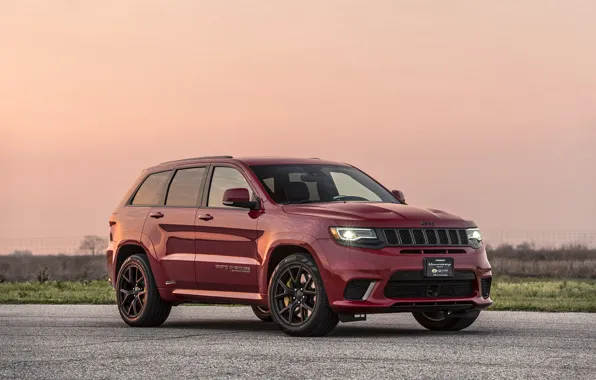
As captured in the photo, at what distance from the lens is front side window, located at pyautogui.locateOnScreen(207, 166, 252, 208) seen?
12.9 m

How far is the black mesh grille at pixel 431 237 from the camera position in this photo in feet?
38.3

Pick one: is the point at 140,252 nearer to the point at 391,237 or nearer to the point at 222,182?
the point at 222,182

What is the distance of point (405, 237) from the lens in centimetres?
1152

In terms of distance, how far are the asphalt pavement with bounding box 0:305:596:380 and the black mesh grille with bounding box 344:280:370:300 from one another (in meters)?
0.45

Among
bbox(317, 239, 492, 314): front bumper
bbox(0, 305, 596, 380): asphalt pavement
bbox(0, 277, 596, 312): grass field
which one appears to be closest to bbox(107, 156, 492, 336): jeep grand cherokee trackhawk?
bbox(317, 239, 492, 314): front bumper

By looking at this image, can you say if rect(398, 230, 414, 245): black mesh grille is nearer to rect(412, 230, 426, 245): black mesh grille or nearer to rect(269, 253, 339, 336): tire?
rect(412, 230, 426, 245): black mesh grille

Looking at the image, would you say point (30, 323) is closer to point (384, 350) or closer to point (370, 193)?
point (370, 193)

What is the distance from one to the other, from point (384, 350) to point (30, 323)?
6.23 meters

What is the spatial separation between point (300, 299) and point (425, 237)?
58.6 inches

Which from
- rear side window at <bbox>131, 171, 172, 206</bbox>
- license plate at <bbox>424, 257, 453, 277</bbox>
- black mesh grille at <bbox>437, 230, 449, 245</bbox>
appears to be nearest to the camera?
license plate at <bbox>424, 257, 453, 277</bbox>

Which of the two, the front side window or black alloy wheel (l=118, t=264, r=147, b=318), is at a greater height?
the front side window

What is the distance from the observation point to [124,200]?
1472cm

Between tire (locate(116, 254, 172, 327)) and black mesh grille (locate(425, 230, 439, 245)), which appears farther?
tire (locate(116, 254, 172, 327))

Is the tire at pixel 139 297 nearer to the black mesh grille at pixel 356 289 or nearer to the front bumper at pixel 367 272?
the front bumper at pixel 367 272
